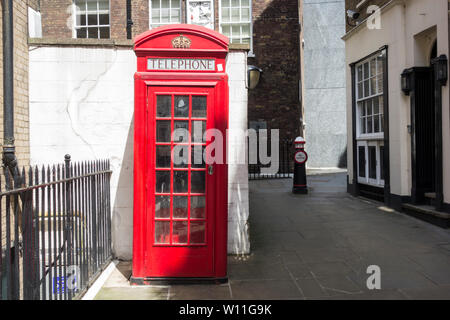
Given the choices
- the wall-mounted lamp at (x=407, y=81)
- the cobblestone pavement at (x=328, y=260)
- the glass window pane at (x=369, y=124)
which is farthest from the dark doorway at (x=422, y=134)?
the glass window pane at (x=369, y=124)

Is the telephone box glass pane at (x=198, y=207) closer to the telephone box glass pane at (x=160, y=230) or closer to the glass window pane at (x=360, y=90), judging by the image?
the telephone box glass pane at (x=160, y=230)

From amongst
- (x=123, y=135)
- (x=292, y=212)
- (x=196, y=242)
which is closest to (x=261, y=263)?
(x=196, y=242)

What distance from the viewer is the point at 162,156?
15.3ft

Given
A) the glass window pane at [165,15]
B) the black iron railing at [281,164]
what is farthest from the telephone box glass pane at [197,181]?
the glass window pane at [165,15]

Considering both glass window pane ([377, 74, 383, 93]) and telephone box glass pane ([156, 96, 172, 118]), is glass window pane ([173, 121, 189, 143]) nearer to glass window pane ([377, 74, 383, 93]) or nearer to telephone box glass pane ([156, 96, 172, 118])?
telephone box glass pane ([156, 96, 172, 118])

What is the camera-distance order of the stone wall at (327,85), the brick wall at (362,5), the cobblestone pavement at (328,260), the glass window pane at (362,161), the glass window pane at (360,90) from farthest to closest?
the stone wall at (327,85) < the glass window pane at (360,90) < the glass window pane at (362,161) < the brick wall at (362,5) < the cobblestone pavement at (328,260)

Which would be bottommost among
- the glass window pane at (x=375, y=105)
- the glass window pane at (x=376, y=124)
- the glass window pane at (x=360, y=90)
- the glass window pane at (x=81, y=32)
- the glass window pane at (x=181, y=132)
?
the glass window pane at (x=181, y=132)

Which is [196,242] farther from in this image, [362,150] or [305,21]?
[305,21]

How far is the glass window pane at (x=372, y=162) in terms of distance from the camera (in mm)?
9920

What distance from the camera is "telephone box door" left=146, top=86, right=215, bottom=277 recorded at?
4.61 metres

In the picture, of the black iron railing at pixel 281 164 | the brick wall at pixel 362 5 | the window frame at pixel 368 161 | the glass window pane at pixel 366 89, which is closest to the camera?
the brick wall at pixel 362 5

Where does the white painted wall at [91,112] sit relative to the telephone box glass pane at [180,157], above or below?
above

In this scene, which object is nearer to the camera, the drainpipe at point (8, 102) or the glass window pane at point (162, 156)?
the glass window pane at point (162, 156)

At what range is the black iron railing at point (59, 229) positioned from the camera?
9.42ft
